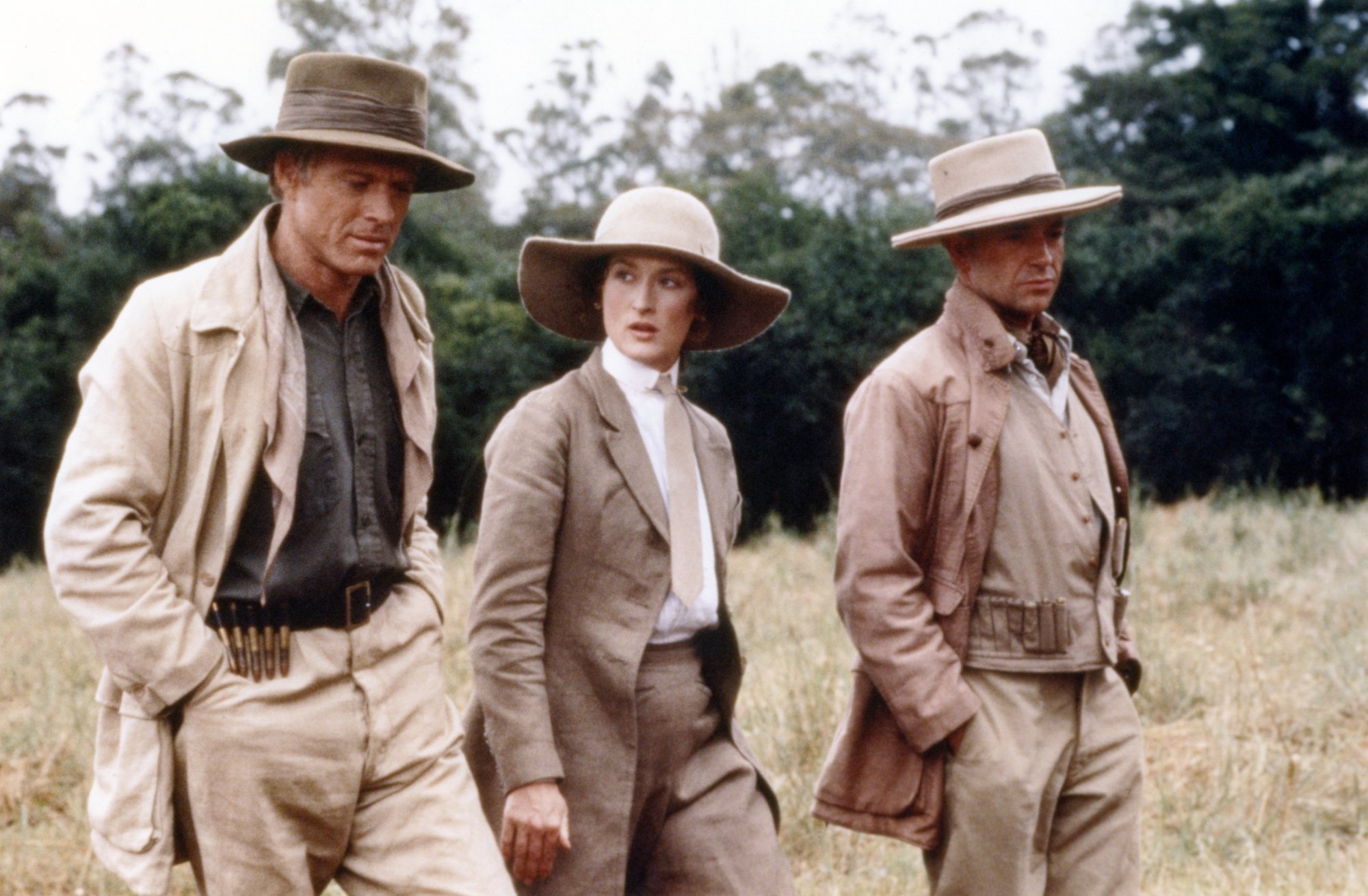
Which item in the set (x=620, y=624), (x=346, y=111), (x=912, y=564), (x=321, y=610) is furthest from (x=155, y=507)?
(x=912, y=564)

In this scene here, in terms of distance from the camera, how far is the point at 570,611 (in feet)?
11.0

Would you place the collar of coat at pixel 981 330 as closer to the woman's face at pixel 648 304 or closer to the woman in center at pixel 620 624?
the woman in center at pixel 620 624

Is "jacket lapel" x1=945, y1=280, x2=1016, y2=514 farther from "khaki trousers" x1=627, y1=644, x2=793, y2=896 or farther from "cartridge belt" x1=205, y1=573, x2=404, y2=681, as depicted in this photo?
"cartridge belt" x1=205, y1=573, x2=404, y2=681

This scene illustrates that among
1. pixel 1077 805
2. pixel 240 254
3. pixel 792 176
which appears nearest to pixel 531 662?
pixel 240 254

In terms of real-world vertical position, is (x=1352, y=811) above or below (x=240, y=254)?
below

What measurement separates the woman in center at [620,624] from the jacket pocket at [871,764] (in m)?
0.19

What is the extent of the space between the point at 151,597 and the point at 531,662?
0.84 meters

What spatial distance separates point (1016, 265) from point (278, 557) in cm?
192

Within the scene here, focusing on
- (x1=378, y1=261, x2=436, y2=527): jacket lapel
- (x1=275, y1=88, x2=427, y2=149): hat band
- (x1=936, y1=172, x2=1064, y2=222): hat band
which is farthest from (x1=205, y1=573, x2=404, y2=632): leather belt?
(x1=936, y1=172, x2=1064, y2=222): hat band

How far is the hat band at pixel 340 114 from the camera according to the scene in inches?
121

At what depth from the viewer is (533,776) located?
3.17 meters

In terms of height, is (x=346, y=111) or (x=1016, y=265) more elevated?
(x=346, y=111)

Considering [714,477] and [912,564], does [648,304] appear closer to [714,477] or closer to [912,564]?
[714,477]

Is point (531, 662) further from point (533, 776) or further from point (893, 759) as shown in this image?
point (893, 759)
